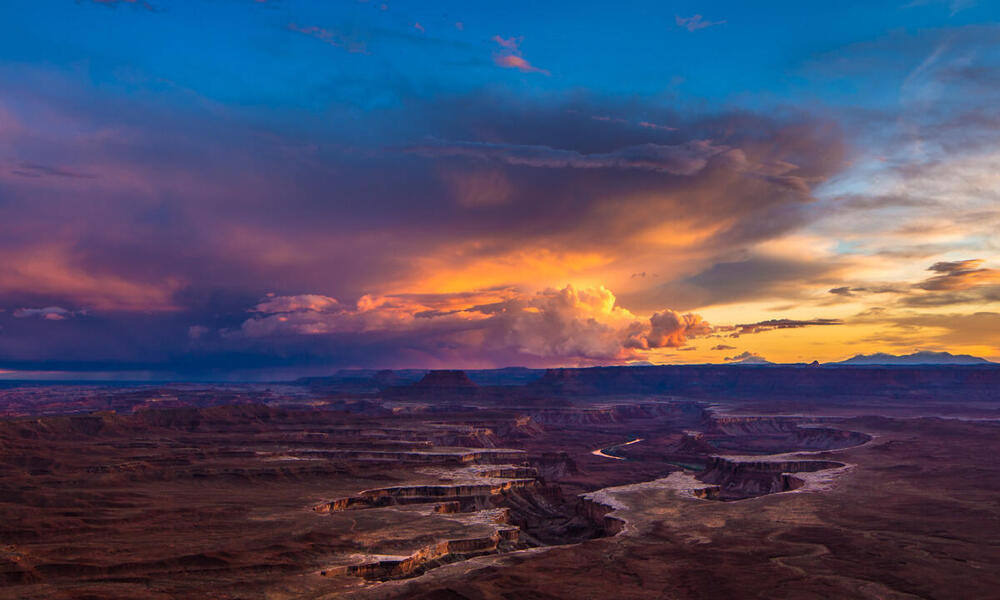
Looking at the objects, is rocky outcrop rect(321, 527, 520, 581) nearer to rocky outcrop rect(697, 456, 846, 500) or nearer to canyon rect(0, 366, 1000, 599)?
canyon rect(0, 366, 1000, 599)

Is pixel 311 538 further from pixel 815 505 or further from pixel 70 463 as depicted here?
pixel 70 463

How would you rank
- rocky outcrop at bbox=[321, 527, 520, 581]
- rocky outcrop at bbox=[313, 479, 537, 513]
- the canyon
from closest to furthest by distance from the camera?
the canyon < rocky outcrop at bbox=[321, 527, 520, 581] < rocky outcrop at bbox=[313, 479, 537, 513]

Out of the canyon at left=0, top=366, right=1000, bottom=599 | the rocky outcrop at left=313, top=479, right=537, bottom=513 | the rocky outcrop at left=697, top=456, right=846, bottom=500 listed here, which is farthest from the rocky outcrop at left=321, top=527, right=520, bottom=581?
the rocky outcrop at left=697, top=456, right=846, bottom=500

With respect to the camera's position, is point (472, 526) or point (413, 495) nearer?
point (472, 526)

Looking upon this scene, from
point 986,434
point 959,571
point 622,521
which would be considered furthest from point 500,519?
point 986,434

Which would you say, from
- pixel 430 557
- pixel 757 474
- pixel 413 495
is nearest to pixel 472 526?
pixel 430 557

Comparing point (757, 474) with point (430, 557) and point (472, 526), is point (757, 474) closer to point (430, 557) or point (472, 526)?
point (472, 526)

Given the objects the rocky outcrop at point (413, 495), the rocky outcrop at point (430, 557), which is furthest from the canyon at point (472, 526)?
the rocky outcrop at point (413, 495)

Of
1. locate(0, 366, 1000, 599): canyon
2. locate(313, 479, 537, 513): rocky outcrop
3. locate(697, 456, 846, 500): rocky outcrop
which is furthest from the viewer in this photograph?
locate(697, 456, 846, 500): rocky outcrop

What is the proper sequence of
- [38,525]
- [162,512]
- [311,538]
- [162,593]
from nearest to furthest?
[162,593], [311,538], [38,525], [162,512]

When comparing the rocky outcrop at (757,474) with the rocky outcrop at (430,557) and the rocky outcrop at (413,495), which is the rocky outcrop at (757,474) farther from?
the rocky outcrop at (430,557)

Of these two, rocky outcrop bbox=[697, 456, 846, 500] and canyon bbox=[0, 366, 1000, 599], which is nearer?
canyon bbox=[0, 366, 1000, 599]
